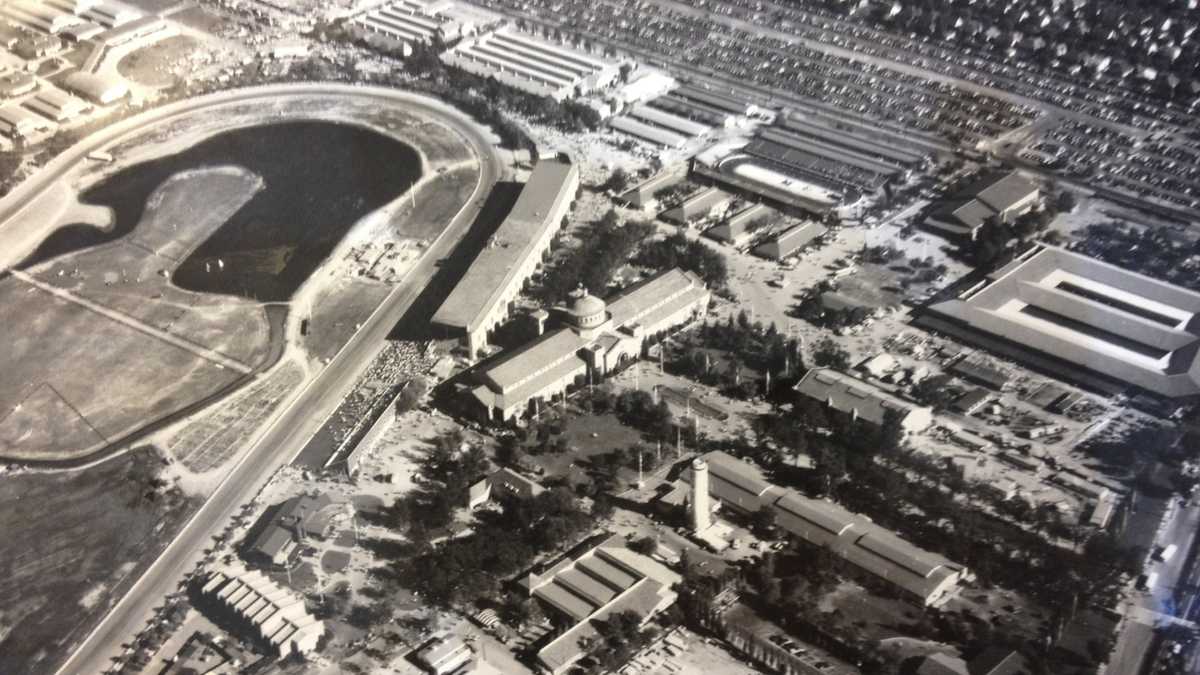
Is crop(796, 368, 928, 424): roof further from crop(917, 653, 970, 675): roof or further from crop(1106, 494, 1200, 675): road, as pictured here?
crop(917, 653, 970, 675): roof

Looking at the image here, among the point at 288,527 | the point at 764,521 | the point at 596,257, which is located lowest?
the point at 288,527

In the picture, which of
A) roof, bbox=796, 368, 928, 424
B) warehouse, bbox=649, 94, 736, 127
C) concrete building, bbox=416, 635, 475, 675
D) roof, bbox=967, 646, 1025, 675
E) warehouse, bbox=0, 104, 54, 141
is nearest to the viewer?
roof, bbox=967, 646, 1025, 675

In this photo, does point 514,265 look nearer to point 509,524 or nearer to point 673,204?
point 673,204

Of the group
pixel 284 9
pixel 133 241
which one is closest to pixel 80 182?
pixel 133 241

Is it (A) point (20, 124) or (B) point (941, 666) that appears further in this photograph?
(A) point (20, 124)

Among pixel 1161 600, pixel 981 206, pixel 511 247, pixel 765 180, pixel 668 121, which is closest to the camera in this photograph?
pixel 1161 600

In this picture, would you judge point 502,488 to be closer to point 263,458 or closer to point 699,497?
point 699,497

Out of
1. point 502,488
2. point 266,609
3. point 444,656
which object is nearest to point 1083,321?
point 502,488

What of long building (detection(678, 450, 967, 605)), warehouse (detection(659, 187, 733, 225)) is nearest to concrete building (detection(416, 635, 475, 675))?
long building (detection(678, 450, 967, 605))
